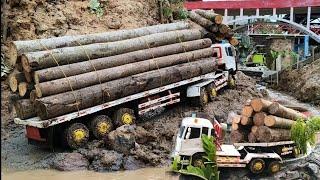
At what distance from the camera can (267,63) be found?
3206 centimetres

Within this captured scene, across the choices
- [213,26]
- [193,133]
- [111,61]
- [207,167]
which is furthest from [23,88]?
[213,26]

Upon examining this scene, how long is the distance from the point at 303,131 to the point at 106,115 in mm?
5677

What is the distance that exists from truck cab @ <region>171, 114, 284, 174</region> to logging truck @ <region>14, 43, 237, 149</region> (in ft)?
8.32

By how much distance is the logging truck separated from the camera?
39.9 ft

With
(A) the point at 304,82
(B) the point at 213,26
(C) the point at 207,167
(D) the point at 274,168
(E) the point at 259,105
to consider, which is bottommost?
(A) the point at 304,82

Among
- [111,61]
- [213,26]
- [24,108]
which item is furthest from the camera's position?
[213,26]

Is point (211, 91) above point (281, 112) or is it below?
below

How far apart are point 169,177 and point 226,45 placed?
30.5 feet

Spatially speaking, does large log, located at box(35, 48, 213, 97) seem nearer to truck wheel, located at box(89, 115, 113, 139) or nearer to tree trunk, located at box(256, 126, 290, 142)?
truck wheel, located at box(89, 115, 113, 139)

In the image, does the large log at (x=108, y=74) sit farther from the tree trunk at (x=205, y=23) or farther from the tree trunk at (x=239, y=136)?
the tree trunk at (x=239, y=136)

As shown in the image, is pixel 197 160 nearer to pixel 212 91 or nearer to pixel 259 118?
pixel 259 118

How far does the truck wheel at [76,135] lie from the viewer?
12.2 meters

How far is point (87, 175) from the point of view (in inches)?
451

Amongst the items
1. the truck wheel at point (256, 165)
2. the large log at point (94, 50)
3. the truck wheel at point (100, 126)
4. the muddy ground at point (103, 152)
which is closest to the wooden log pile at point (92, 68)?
the large log at point (94, 50)
